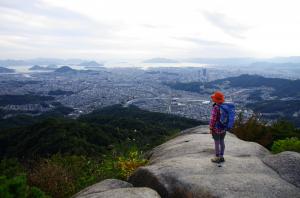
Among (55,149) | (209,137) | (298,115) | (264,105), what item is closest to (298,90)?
(264,105)

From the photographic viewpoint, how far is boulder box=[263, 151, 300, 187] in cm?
896

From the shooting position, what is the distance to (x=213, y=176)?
8469 mm

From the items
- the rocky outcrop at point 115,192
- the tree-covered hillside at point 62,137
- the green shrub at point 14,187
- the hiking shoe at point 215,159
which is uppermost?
the green shrub at point 14,187

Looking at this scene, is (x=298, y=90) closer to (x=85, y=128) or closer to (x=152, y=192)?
(x=85, y=128)

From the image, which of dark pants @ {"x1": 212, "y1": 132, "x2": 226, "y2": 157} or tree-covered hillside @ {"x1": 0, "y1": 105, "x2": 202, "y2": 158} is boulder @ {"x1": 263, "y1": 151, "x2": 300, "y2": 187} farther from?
tree-covered hillside @ {"x1": 0, "y1": 105, "x2": 202, "y2": 158}

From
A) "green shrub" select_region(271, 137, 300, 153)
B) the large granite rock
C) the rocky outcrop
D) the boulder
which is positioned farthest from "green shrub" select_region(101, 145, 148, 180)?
"green shrub" select_region(271, 137, 300, 153)

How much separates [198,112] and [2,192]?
367ft

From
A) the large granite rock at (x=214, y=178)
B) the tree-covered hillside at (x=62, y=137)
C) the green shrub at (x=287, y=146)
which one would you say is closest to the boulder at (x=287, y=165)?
the large granite rock at (x=214, y=178)

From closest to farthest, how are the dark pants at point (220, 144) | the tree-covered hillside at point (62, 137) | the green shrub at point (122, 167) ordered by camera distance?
1. the dark pants at point (220, 144)
2. the green shrub at point (122, 167)
3. the tree-covered hillside at point (62, 137)

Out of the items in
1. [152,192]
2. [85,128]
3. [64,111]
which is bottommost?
Result: [64,111]

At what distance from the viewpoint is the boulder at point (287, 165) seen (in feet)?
29.4

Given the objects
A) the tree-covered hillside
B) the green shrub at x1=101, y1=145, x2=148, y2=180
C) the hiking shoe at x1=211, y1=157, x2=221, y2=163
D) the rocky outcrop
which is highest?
the hiking shoe at x1=211, y1=157, x2=221, y2=163

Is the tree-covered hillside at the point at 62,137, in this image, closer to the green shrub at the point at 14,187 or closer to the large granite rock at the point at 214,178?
the large granite rock at the point at 214,178

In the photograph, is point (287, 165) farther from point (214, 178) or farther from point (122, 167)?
point (122, 167)
